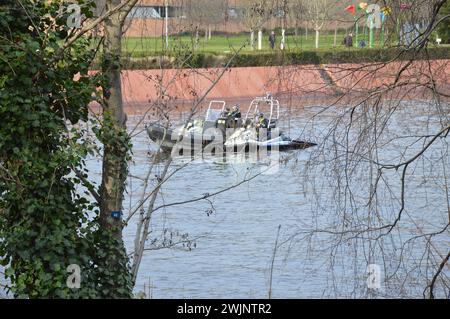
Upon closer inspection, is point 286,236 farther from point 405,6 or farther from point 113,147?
point 405,6

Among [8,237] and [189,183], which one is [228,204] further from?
[8,237]

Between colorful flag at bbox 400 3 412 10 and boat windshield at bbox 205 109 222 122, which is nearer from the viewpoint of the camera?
colorful flag at bbox 400 3 412 10

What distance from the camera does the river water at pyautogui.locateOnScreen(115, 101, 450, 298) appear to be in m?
9.50

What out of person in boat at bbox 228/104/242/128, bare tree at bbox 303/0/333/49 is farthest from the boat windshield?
bare tree at bbox 303/0/333/49

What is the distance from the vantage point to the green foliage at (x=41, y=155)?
7297 mm

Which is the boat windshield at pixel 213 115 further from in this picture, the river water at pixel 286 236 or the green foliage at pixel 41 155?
the green foliage at pixel 41 155

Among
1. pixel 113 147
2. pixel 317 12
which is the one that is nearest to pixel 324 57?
pixel 317 12

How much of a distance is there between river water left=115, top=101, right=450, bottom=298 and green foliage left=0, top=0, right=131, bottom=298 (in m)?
1.71

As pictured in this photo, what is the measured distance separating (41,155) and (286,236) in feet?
30.3

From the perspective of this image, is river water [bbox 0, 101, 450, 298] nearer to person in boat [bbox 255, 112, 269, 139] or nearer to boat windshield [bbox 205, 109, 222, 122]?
person in boat [bbox 255, 112, 269, 139]

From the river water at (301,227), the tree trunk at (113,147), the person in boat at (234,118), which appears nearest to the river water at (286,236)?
the river water at (301,227)

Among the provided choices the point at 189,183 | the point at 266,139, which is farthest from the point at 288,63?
the point at 266,139

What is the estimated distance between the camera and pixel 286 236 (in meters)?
16.3

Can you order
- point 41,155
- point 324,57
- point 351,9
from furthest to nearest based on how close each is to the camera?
point 324,57, point 351,9, point 41,155
